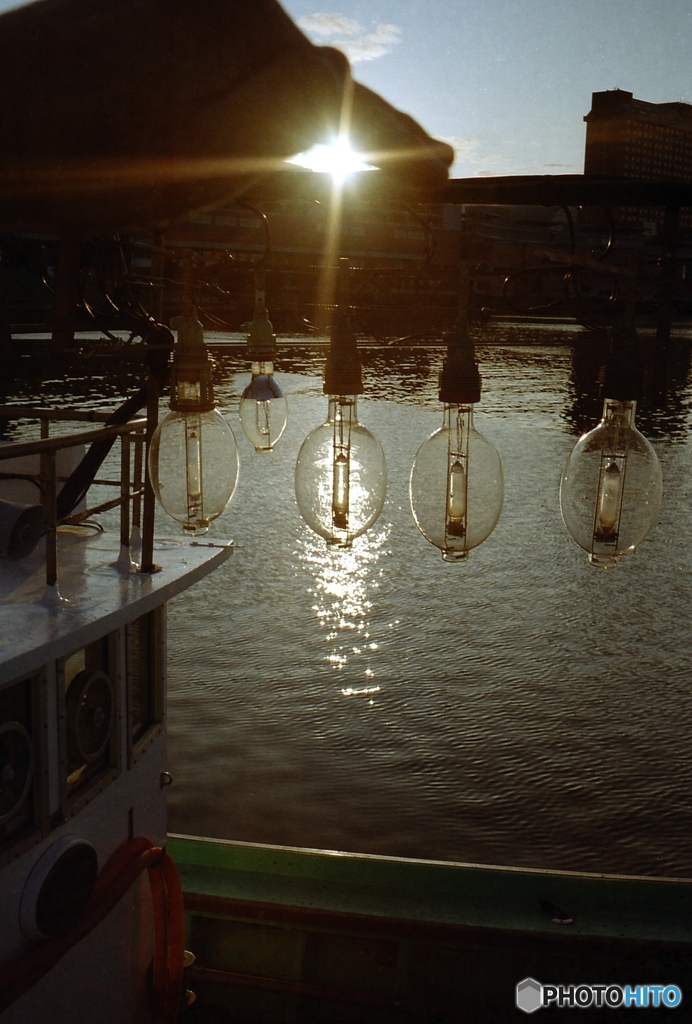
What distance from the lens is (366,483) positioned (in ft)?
8.38

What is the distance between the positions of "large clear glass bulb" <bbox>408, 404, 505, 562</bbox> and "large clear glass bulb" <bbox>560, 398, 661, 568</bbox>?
8.4 inches

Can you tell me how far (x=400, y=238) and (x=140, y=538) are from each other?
8.33 feet

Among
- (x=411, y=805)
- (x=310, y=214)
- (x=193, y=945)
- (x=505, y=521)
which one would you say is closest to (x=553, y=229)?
(x=310, y=214)

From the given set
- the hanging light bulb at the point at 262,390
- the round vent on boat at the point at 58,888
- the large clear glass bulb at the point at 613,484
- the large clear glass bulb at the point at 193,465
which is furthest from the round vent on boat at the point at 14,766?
the large clear glass bulb at the point at 613,484

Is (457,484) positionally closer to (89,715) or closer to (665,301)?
(665,301)

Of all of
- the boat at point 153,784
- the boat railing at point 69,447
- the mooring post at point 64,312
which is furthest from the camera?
the boat railing at point 69,447

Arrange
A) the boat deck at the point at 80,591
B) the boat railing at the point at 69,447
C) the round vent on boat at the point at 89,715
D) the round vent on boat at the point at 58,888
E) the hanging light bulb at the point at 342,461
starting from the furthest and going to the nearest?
the round vent on boat at the point at 89,715, the round vent on boat at the point at 58,888, the boat deck at the point at 80,591, the boat railing at the point at 69,447, the hanging light bulb at the point at 342,461

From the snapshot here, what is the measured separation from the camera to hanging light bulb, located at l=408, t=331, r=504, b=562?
2.31m

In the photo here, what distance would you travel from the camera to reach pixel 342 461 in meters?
2.43

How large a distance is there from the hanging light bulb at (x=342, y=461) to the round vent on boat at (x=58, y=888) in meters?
2.74

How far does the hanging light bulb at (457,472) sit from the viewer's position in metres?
2.31

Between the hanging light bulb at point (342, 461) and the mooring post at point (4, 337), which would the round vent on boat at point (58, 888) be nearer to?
the mooring post at point (4, 337)

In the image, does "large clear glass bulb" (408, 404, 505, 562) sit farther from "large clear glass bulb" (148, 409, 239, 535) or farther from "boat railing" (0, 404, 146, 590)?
"boat railing" (0, 404, 146, 590)

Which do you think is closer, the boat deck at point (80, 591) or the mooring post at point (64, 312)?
the mooring post at point (64, 312)
